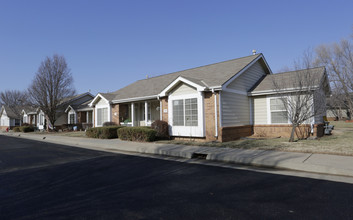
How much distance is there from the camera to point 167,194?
461 cm

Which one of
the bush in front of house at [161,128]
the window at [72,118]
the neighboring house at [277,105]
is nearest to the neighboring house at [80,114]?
the window at [72,118]

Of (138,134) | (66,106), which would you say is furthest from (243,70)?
(66,106)

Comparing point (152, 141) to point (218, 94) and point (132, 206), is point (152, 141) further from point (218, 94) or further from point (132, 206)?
point (132, 206)

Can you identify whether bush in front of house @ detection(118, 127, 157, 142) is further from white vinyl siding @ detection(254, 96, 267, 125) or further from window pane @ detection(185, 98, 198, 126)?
white vinyl siding @ detection(254, 96, 267, 125)

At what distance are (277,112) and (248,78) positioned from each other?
10.1ft

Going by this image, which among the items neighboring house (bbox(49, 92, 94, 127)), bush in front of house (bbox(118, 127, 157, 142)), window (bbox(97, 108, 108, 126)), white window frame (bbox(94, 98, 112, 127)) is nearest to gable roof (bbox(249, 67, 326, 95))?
bush in front of house (bbox(118, 127, 157, 142))

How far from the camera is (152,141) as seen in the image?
13508mm

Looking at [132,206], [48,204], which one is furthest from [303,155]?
[48,204]

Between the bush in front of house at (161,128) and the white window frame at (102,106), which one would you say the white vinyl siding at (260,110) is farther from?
the white window frame at (102,106)

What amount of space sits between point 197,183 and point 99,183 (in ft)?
8.15

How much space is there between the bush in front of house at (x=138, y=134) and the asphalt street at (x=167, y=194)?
20.8ft

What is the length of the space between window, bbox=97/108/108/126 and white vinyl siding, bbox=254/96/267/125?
1292cm

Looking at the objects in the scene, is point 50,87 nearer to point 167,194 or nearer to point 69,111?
point 69,111

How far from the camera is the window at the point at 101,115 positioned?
65.4ft
